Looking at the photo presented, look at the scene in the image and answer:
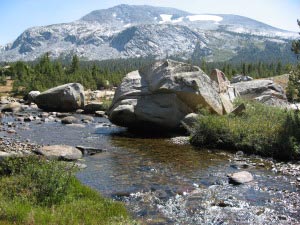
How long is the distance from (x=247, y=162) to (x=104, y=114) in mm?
28684

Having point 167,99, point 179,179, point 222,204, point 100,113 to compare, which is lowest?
point 100,113

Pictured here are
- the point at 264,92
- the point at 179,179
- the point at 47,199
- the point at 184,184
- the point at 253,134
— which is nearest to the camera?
the point at 47,199

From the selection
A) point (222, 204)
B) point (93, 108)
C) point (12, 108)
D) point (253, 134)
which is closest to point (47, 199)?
point (222, 204)

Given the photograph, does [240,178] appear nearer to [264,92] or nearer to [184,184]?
[184,184]

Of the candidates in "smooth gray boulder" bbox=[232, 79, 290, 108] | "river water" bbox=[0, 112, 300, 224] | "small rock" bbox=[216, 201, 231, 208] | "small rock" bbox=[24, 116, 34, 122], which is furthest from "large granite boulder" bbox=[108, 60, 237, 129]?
"small rock" bbox=[216, 201, 231, 208]

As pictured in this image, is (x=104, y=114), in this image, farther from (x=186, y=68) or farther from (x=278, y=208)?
(x=278, y=208)

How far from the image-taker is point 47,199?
46.5 feet

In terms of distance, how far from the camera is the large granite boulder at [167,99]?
35469 millimetres

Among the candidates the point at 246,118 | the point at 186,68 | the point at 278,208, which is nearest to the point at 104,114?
the point at 186,68

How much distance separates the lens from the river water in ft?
A: 51.9

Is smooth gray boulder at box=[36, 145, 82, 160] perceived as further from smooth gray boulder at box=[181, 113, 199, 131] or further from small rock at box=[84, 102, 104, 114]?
small rock at box=[84, 102, 104, 114]

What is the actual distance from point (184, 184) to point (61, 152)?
8798mm

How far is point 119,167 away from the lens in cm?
2350

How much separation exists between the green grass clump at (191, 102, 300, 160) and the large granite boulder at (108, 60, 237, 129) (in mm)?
3509
